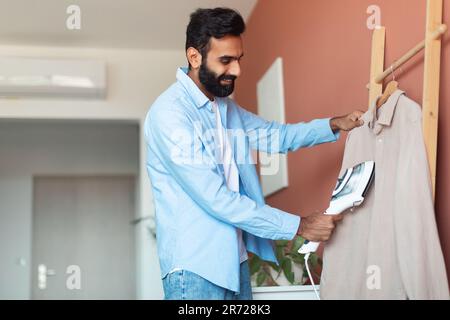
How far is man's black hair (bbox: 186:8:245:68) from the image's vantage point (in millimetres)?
1791

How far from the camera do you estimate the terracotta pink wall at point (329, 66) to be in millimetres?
1604

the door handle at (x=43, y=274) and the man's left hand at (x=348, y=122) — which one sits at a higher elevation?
the man's left hand at (x=348, y=122)

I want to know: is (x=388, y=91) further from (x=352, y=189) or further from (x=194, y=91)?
(x=194, y=91)

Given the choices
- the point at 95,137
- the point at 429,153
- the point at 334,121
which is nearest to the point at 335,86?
the point at 334,121

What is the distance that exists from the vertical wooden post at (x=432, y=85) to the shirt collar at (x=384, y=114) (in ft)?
0.31

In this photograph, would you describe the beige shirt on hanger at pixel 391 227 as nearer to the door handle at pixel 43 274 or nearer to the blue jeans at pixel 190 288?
the blue jeans at pixel 190 288

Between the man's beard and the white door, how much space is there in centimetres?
459

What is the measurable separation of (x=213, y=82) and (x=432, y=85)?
2.03ft

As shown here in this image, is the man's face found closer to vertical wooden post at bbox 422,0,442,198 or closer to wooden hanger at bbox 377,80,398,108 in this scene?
wooden hanger at bbox 377,80,398,108

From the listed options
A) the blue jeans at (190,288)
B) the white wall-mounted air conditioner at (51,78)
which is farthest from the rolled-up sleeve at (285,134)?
the white wall-mounted air conditioner at (51,78)

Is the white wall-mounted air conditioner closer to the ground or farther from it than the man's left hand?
farther from it

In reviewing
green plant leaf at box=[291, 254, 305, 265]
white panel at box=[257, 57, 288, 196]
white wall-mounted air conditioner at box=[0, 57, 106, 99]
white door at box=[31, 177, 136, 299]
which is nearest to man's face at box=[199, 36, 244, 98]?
green plant leaf at box=[291, 254, 305, 265]

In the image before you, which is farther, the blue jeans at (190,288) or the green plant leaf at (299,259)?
the green plant leaf at (299,259)
